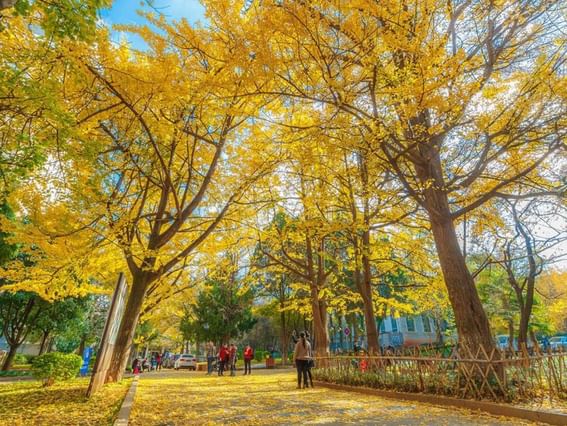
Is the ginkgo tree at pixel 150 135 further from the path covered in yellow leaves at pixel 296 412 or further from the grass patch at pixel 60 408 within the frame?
the path covered in yellow leaves at pixel 296 412

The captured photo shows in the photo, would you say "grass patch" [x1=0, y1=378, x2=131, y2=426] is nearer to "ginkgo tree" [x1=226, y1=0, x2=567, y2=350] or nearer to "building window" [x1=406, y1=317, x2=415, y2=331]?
"ginkgo tree" [x1=226, y1=0, x2=567, y2=350]

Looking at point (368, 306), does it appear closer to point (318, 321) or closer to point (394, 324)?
point (318, 321)

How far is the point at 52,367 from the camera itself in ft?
30.1

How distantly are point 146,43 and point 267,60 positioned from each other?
2769 millimetres

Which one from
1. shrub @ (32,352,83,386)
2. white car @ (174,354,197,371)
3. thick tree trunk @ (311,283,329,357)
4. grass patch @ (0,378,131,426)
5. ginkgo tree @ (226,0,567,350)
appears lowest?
grass patch @ (0,378,131,426)

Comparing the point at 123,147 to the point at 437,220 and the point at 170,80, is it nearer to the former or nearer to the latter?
the point at 170,80

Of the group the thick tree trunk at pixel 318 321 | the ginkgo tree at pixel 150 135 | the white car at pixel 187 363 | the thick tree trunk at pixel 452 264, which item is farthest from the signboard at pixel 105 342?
the white car at pixel 187 363

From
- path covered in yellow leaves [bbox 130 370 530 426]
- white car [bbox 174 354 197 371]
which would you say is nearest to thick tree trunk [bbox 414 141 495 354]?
path covered in yellow leaves [bbox 130 370 530 426]

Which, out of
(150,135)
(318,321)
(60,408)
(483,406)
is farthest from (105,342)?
(318,321)

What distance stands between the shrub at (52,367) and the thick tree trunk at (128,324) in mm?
1242

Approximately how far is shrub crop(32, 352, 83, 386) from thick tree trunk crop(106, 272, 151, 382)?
1242mm

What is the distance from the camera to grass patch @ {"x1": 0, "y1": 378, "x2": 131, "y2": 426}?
4.84m

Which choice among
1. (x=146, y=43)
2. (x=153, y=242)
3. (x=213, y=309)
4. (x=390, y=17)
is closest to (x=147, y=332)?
(x=213, y=309)

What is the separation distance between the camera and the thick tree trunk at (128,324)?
917cm
